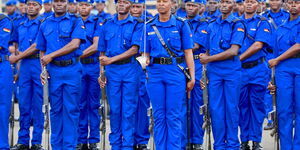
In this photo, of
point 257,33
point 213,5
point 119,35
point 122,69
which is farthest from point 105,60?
point 213,5

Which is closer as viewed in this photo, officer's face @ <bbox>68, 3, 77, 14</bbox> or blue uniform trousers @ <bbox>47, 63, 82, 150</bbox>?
blue uniform trousers @ <bbox>47, 63, 82, 150</bbox>

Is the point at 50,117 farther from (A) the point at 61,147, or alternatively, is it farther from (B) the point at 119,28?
(B) the point at 119,28

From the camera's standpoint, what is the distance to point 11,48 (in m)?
13.2

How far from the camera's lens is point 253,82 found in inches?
494

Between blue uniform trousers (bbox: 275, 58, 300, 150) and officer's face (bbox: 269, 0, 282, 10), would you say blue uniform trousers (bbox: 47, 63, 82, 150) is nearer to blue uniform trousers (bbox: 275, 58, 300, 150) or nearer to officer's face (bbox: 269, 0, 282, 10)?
blue uniform trousers (bbox: 275, 58, 300, 150)

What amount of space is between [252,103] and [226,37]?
1.44 m

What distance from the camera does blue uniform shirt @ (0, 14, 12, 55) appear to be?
11.7m

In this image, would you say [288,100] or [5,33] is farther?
[5,33]

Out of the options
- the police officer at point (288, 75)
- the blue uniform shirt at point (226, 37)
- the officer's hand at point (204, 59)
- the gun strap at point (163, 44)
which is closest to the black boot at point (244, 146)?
the police officer at point (288, 75)

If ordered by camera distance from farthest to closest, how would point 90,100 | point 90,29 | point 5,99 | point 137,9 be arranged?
point 90,29 < point 90,100 < point 137,9 < point 5,99

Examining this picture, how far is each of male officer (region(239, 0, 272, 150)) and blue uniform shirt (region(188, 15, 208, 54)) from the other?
1.82 feet

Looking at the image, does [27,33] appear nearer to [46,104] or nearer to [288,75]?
[46,104]

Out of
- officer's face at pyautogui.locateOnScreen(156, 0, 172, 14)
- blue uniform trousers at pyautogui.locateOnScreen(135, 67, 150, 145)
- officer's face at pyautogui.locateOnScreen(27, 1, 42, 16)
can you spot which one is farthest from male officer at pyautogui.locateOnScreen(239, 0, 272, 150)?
officer's face at pyautogui.locateOnScreen(27, 1, 42, 16)

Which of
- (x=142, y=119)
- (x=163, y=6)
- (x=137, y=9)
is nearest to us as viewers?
(x=163, y=6)
